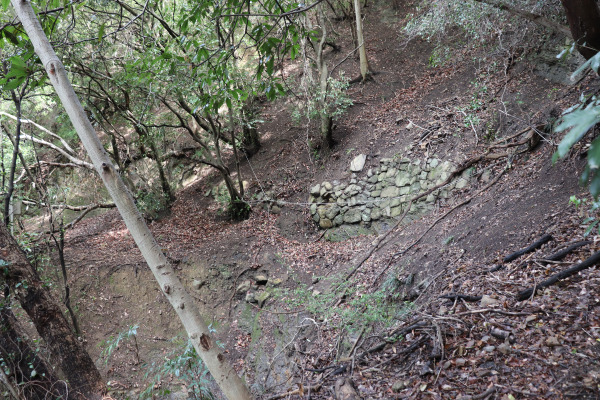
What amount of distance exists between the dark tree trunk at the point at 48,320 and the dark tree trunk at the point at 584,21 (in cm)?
711

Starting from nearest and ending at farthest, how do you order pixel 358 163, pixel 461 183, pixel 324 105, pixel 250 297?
→ pixel 461 183
pixel 250 297
pixel 358 163
pixel 324 105

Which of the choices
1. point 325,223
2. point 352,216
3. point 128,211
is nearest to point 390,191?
point 352,216

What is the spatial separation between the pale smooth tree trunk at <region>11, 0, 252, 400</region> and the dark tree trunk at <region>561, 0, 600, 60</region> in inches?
173

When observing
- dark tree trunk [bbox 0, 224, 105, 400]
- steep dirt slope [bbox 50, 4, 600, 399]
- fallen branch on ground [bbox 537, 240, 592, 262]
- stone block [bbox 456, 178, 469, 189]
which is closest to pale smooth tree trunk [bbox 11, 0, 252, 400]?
steep dirt slope [bbox 50, 4, 600, 399]

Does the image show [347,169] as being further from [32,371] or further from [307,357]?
[32,371]

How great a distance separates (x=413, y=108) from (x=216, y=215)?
21.7ft

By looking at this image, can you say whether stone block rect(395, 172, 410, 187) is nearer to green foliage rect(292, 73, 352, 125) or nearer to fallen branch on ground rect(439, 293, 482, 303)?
green foliage rect(292, 73, 352, 125)

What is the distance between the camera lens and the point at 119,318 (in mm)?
7676

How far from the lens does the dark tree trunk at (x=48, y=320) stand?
4711mm

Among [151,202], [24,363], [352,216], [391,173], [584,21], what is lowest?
[352,216]

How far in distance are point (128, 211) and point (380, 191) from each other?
6.92 metres

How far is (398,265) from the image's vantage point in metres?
5.91

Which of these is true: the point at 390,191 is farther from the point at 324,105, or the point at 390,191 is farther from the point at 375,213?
the point at 324,105

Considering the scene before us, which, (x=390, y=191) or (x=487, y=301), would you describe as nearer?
(x=487, y=301)
